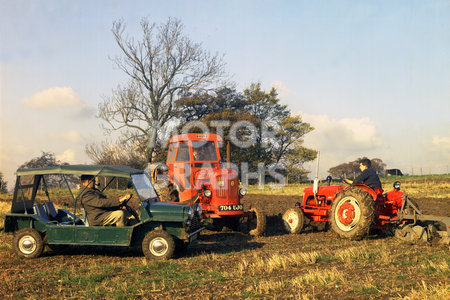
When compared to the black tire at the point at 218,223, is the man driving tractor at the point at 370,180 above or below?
→ above

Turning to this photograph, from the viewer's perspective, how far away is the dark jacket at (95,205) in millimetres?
9062

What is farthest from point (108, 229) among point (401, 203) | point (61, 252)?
point (401, 203)

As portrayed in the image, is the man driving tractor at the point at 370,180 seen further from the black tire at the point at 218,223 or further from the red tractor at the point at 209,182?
the black tire at the point at 218,223

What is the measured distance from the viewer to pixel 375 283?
254 inches

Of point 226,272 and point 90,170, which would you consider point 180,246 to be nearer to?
point 90,170

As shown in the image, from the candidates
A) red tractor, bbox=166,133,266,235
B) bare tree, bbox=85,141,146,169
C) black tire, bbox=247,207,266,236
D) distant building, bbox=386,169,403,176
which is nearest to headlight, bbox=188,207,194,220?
red tractor, bbox=166,133,266,235

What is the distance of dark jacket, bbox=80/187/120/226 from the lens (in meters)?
9.06

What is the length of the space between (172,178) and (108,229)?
3.98 metres

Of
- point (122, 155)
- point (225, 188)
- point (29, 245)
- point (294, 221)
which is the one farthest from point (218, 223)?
point (122, 155)

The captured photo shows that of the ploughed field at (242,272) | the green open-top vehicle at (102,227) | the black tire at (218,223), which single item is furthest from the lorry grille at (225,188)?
the green open-top vehicle at (102,227)

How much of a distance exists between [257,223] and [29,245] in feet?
17.9

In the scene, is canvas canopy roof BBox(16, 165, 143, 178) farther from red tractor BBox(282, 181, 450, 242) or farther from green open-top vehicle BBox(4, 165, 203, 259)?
red tractor BBox(282, 181, 450, 242)

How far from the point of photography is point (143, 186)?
9.52 metres

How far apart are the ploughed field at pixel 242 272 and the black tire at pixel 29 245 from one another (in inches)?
7.9
